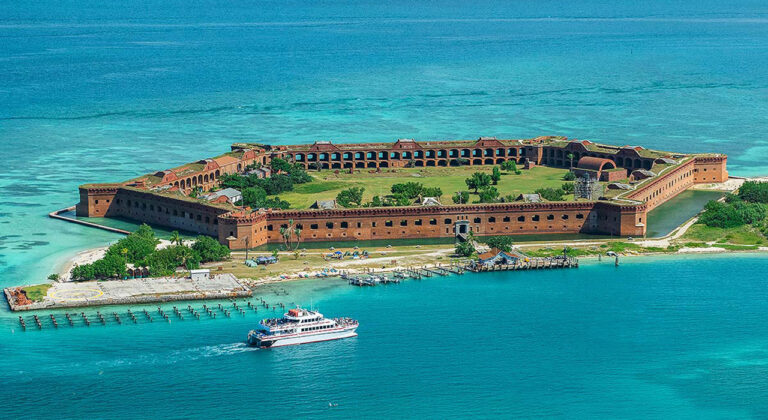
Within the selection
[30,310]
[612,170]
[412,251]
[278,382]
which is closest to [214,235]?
[412,251]

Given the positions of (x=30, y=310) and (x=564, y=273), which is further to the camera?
(x=564, y=273)

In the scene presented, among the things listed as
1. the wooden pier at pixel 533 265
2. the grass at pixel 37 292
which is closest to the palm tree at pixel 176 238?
the grass at pixel 37 292

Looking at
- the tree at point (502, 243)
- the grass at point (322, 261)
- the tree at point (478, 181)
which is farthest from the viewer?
the tree at point (478, 181)

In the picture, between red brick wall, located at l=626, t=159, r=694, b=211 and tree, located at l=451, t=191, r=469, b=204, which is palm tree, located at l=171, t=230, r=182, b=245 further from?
red brick wall, located at l=626, t=159, r=694, b=211

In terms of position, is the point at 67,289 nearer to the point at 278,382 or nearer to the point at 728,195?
the point at 278,382

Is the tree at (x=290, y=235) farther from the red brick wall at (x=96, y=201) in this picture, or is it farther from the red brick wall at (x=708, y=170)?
the red brick wall at (x=708, y=170)

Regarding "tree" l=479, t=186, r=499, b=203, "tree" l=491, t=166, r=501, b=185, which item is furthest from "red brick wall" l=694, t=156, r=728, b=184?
"tree" l=479, t=186, r=499, b=203
